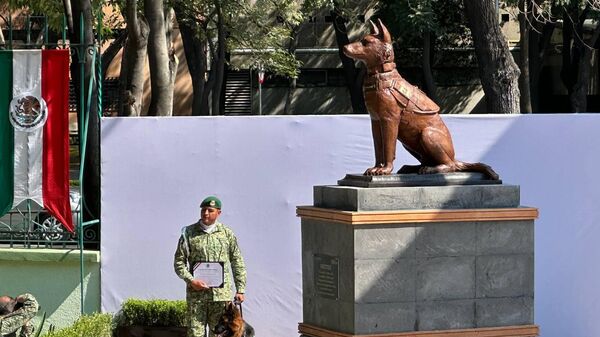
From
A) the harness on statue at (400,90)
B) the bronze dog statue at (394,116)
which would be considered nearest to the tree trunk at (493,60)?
the bronze dog statue at (394,116)

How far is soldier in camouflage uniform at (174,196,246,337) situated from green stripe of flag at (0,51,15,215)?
2641 millimetres

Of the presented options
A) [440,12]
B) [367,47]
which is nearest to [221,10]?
[440,12]

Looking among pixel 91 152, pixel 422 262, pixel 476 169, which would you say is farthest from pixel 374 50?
pixel 91 152

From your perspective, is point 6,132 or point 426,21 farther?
point 426,21

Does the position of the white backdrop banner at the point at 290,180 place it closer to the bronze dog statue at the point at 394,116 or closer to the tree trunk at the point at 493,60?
the bronze dog statue at the point at 394,116

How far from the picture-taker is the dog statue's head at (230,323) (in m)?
10.6

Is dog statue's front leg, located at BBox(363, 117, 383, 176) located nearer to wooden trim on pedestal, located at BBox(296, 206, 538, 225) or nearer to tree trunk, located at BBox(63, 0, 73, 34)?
wooden trim on pedestal, located at BBox(296, 206, 538, 225)

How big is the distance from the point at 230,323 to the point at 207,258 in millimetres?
607

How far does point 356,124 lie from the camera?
1228 cm

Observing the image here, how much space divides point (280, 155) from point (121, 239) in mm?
1879

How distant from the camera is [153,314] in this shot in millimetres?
12070

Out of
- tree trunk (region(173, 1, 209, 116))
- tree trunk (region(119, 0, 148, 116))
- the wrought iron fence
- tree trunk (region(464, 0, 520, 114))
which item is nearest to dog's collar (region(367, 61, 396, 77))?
the wrought iron fence

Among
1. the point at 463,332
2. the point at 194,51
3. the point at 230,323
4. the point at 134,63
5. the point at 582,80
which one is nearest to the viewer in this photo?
the point at 463,332

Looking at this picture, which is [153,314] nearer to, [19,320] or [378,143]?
[19,320]
